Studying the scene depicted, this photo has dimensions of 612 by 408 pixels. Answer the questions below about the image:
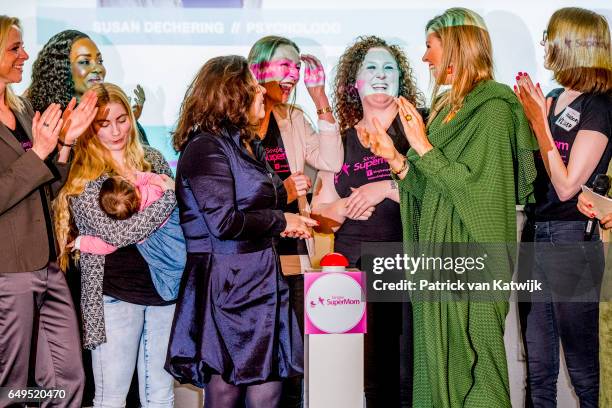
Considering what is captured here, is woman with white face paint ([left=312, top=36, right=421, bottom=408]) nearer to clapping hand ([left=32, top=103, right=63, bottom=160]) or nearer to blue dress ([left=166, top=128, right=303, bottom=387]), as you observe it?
blue dress ([left=166, top=128, right=303, bottom=387])

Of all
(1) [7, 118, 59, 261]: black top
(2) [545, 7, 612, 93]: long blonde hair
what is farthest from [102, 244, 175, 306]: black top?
(2) [545, 7, 612, 93]: long blonde hair

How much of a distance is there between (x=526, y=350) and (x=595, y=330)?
0.98 ft

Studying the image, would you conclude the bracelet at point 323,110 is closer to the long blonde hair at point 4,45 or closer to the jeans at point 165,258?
the jeans at point 165,258

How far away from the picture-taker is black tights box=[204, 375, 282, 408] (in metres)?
2.93

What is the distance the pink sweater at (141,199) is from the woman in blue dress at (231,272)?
35 centimetres

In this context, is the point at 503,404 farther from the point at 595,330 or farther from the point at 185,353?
the point at 185,353

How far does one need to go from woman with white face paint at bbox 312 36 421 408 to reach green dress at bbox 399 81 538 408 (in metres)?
0.33

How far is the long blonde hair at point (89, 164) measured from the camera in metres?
3.23

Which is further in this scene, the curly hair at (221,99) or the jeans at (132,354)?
the jeans at (132,354)

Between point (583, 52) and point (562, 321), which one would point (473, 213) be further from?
point (583, 52)

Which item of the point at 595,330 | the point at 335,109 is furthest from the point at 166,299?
the point at 595,330

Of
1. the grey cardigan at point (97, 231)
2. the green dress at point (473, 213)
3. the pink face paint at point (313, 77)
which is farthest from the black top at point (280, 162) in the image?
the green dress at point (473, 213)

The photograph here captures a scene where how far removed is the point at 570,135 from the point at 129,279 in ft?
6.45

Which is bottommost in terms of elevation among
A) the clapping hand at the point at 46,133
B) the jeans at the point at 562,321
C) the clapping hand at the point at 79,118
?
the jeans at the point at 562,321
